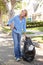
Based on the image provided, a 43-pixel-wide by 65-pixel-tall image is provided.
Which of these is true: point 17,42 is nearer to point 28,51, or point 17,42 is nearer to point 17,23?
point 28,51

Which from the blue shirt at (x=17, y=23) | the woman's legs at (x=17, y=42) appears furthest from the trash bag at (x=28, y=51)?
the blue shirt at (x=17, y=23)

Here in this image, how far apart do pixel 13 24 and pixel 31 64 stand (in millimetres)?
1333

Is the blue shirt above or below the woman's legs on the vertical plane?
above

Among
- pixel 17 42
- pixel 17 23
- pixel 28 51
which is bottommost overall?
pixel 28 51

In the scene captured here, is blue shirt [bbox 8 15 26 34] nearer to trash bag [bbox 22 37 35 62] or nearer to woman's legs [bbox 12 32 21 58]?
Answer: woman's legs [bbox 12 32 21 58]

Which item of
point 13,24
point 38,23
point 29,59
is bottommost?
point 38,23

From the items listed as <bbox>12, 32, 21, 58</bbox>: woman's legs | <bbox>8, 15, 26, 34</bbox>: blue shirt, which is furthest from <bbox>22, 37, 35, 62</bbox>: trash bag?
<bbox>8, 15, 26, 34</bbox>: blue shirt

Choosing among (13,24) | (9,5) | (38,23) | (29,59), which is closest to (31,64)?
(29,59)

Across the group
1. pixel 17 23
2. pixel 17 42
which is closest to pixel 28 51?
pixel 17 42

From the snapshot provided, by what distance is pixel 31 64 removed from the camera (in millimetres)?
7344

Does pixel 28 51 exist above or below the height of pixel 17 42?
below

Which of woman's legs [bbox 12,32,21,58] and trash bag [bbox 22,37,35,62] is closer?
trash bag [bbox 22,37,35,62]

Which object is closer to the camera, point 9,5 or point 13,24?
point 13,24

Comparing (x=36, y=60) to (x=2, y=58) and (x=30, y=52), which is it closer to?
(x=30, y=52)
